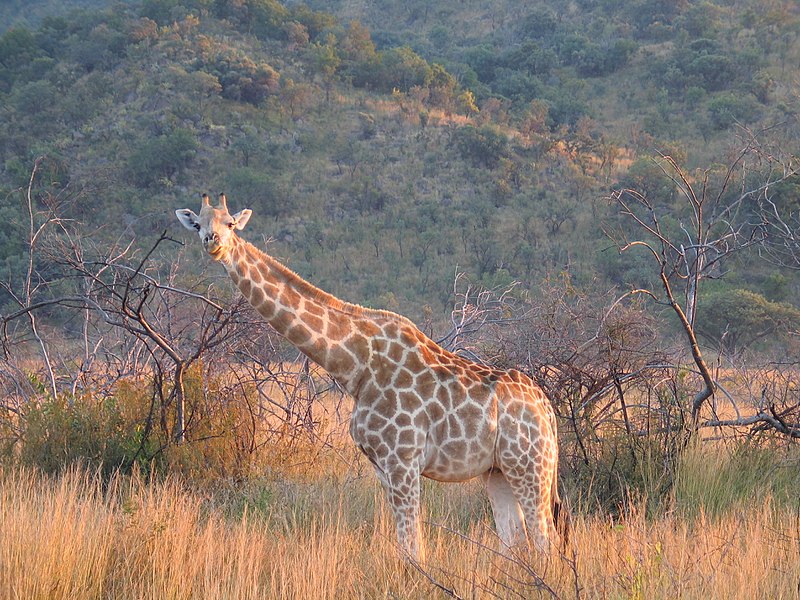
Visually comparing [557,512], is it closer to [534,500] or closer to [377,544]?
[534,500]

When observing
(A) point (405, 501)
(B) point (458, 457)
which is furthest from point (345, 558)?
(B) point (458, 457)

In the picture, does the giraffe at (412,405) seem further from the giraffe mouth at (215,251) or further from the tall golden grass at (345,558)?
the tall golden grass at (345,558)

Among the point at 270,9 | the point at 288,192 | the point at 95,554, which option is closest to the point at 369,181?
the point at 288,192

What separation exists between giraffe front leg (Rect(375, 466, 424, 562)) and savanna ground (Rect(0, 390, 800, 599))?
12cm

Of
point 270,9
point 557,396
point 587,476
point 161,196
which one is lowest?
point 587,476

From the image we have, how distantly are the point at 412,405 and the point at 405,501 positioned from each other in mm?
551

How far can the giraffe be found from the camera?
5.18m

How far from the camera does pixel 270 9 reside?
45.0 m

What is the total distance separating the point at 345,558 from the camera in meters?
4.89

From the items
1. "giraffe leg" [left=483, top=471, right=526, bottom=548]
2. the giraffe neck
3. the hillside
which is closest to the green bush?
the giraffe neck

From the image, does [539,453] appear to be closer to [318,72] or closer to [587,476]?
[587,476]

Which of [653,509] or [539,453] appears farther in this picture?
[653,509]

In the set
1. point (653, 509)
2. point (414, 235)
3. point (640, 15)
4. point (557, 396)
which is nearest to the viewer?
point (653, 509)

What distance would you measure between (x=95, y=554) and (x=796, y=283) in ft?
85.5
